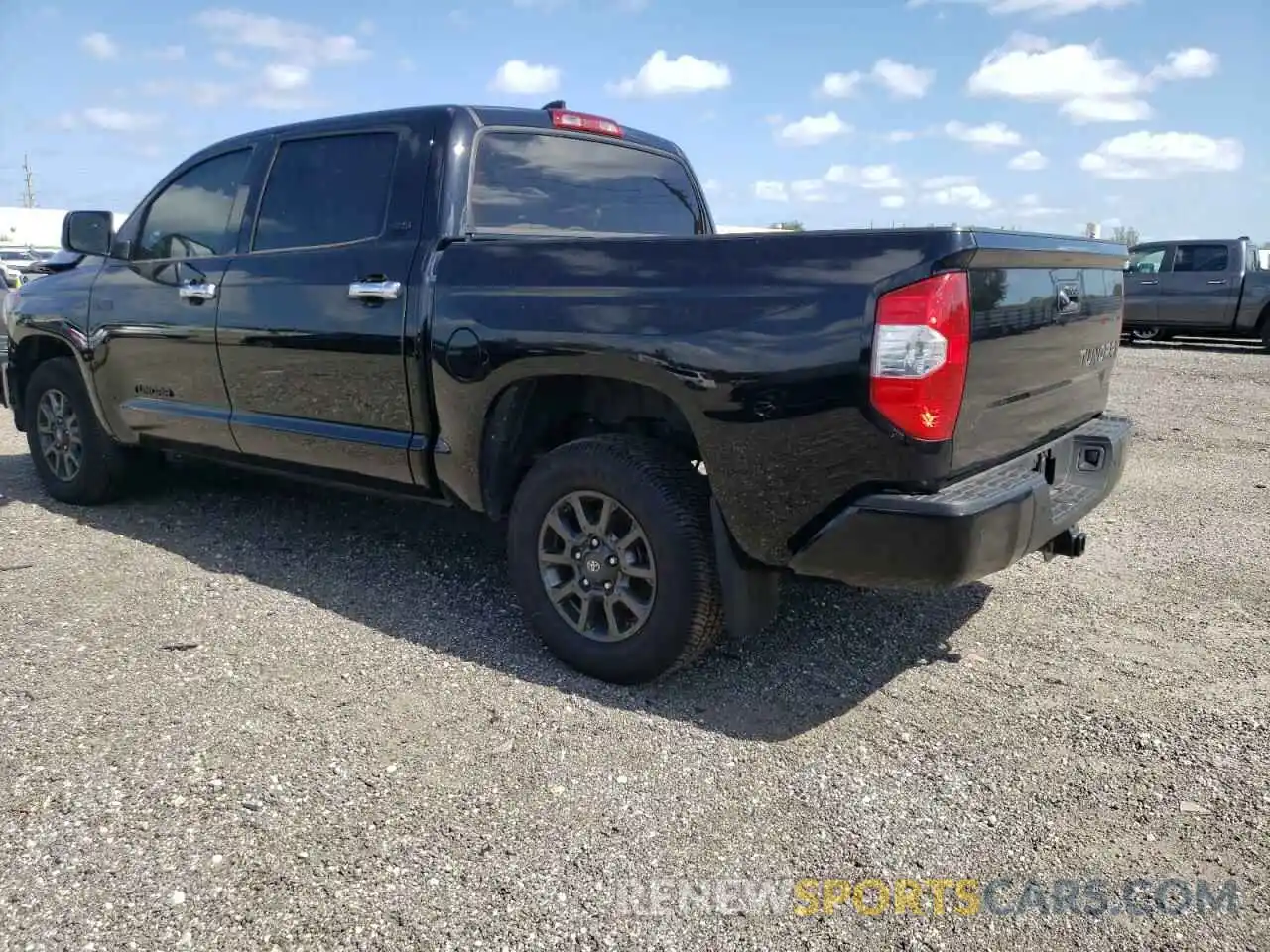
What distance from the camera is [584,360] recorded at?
3232 millimetres

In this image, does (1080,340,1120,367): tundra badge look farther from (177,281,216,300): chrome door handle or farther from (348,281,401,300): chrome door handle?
(177,281,216,300): chrome door handle

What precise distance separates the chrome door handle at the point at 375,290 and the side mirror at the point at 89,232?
210cm

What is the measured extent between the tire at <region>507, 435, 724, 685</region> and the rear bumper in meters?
0.38

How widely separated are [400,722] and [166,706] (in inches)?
30.2

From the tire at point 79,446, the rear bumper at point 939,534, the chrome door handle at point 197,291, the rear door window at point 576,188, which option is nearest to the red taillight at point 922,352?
the rear bumper at point 939,534

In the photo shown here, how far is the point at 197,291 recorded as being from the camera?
14.9 feet

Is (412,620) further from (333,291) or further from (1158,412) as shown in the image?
(1158,412)

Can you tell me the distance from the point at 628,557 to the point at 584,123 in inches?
82.0

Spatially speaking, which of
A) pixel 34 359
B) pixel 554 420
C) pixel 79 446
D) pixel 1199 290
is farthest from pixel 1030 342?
pixel 1199 290

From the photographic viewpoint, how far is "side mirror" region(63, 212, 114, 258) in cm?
512

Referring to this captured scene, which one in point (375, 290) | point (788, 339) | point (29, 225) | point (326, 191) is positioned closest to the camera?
point (788, 339)

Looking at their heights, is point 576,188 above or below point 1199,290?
above

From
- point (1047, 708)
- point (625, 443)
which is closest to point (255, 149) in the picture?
point (625, 443)

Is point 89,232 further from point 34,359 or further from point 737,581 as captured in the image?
point 737,581
